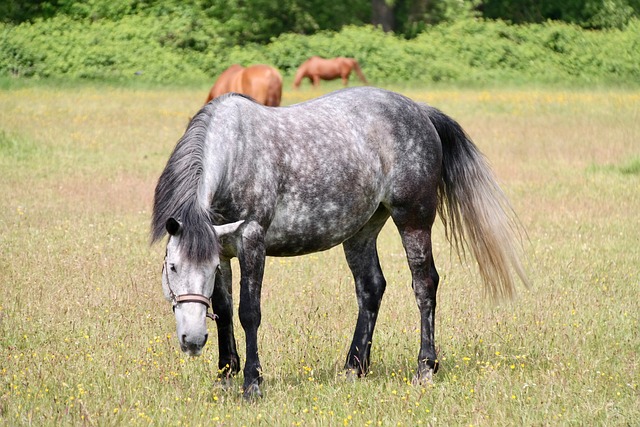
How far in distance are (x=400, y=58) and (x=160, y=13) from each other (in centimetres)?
A: 1150

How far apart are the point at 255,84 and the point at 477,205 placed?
13436mm

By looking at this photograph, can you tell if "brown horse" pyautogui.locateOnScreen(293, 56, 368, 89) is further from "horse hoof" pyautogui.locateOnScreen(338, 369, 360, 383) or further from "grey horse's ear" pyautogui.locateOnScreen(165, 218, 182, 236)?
"grey horse's ear" pyautogui.locateOnScreen(165, 218, 182, 236)

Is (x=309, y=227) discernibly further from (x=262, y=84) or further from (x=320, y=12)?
(x=320, y=12)

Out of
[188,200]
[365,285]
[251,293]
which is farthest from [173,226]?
[365,285]

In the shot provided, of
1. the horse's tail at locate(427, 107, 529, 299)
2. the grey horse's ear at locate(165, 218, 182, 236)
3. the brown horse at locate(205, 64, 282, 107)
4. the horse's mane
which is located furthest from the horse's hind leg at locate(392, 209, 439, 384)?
the brown horse at locate(205, 64, 282, 107)

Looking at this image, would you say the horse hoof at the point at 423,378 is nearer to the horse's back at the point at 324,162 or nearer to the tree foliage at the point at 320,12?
the horse's back at the point at 324,162

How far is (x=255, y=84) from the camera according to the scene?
19.6m

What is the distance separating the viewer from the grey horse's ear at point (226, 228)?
494cm

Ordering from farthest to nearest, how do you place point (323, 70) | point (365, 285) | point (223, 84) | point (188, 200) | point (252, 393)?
1. point (323, 70)
2. point (223, 84)
3. point (365, 285)
4. point (252, 393)
5. point (188, 200)

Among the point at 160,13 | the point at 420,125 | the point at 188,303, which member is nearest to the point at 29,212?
the point at 420,125

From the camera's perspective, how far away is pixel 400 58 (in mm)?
35125

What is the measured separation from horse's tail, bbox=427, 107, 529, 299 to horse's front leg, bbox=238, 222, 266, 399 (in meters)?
1.84

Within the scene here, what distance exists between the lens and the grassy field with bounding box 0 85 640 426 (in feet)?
17.4

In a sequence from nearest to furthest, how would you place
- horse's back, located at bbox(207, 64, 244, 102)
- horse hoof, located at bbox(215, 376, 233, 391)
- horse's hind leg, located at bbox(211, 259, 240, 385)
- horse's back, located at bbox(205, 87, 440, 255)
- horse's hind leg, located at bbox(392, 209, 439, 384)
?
horse's back, located at bbox(205, 87, 440, 255), horse's hind leg, located at bbox(211, 259, 240, 385), horse hoof, located at bbox(215, 376, 233, 391), horse's hind leg, located at bbox(392, 209, 439, 384), horse's back, located at bbox(207, 64, 244, 102)
